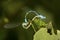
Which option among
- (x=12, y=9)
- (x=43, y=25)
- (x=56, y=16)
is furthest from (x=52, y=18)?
(x=43, y=25)

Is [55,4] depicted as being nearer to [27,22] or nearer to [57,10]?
[57,10]

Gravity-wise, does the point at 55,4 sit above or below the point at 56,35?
above

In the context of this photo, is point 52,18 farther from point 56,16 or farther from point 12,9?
point 12,9

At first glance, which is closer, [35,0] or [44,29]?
[44,29]

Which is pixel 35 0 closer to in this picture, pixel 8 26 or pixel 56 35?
pixel 8 26

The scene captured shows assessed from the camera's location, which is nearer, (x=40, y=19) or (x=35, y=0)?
(x=40, y=19)

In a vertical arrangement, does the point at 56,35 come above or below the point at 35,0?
below

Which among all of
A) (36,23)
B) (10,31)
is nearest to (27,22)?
(36,23)

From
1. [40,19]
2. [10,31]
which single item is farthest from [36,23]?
[10,31]
